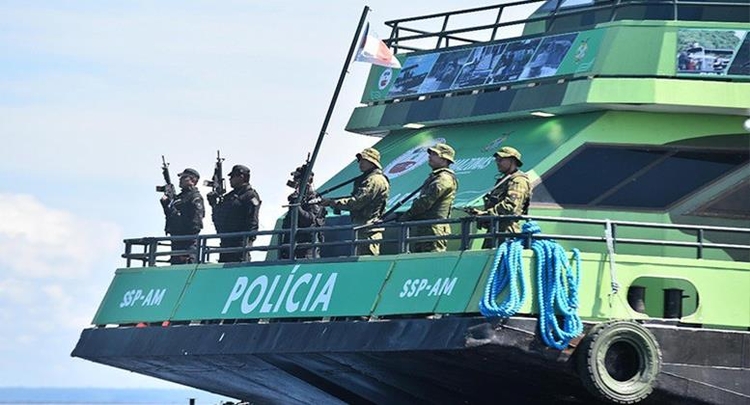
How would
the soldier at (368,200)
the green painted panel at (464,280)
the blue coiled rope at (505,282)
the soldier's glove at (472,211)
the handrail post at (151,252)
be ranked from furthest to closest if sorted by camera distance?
the handrail post at (151,252) < the soldier at (368,200) < the soldier's glove at (472,211) < the green painted panel at (464,280) < the blue coiled rope at (505,282)

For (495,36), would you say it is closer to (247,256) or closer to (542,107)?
(542,107)

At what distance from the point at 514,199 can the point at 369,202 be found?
1.86 metres

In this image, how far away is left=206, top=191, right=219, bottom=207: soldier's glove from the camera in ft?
73.4

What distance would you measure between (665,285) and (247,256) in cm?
449

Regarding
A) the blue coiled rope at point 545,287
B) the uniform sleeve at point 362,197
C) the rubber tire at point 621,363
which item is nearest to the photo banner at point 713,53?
the uniform sleeve at point 362,197

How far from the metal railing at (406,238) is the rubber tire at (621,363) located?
0.78 meters

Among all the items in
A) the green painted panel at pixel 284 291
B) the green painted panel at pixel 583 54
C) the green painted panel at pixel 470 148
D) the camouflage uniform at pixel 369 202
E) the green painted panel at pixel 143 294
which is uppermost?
the green painted panel at pixel 583 54

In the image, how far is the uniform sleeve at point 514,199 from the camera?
1825 cm

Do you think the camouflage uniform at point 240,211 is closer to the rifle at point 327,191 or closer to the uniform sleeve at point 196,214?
the rifle at point 327,191

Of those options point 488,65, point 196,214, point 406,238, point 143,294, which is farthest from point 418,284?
point 196,214

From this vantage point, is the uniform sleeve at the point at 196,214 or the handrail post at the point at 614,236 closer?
the handrail post at the point at 614,236

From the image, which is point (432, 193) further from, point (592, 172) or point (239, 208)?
point (239, 208)

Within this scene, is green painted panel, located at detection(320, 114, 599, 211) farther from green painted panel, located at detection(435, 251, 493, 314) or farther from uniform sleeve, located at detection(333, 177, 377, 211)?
green painted panel, located at detection(435, 251, 493, 314)

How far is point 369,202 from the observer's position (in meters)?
19.7
